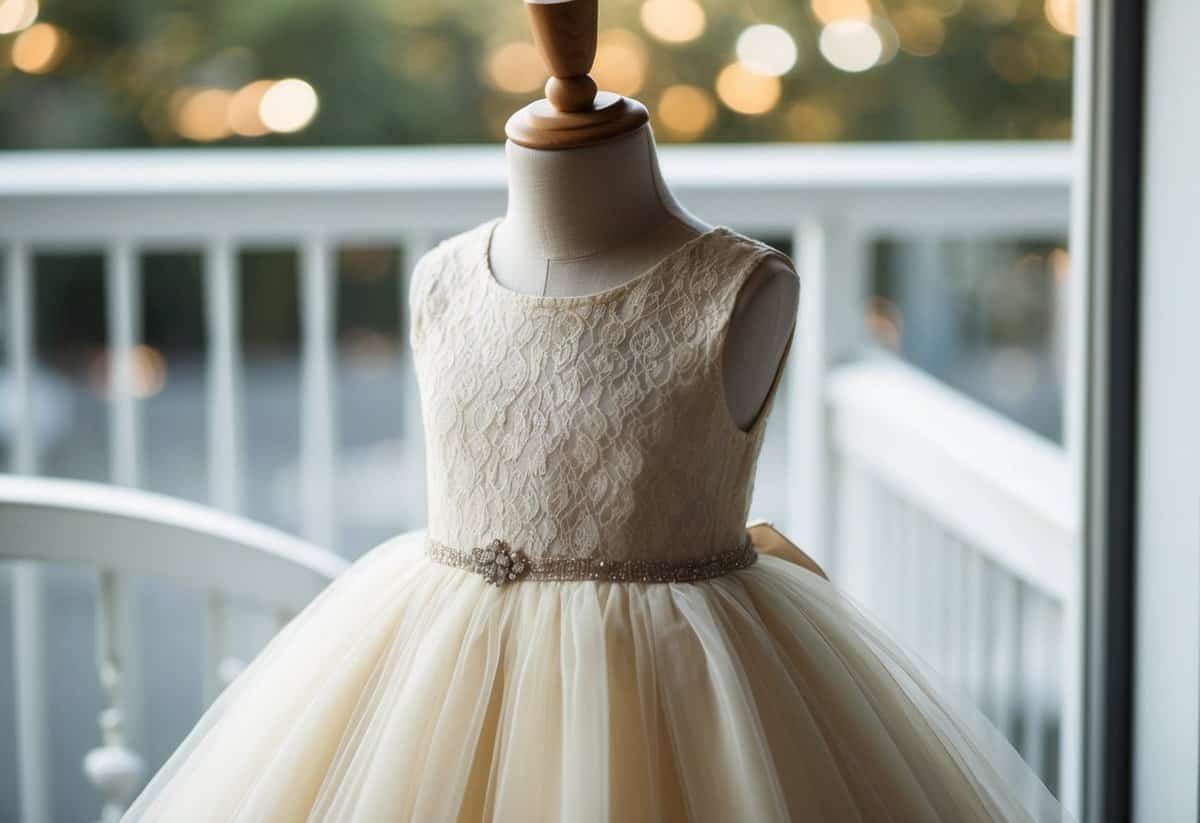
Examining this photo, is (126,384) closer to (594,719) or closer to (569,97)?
(569,97)

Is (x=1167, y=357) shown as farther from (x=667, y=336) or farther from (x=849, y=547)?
(x=849, y=547)

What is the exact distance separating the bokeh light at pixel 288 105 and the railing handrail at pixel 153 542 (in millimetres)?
4542

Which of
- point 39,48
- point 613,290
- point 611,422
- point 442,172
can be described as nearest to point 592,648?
point 611,422

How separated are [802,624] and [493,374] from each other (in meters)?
0.30

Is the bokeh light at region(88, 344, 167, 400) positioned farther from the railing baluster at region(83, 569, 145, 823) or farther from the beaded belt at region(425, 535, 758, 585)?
the beaded belt at region(425, 535, 758, 585)

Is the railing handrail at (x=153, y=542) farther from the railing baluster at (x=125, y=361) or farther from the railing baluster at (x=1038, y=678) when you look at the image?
the railing baluster at (x=1038, y=678)

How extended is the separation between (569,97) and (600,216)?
94 mm

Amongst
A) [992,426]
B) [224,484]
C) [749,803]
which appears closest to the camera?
[749,803]

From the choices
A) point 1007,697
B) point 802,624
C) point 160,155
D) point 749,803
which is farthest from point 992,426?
point 160,155

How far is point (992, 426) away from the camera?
5.43 feet

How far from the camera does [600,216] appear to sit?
99 cm

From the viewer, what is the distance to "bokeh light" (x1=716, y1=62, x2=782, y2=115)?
580 centimetres

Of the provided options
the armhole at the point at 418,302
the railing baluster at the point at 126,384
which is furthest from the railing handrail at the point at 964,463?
the railing baluster at the point at 126,384

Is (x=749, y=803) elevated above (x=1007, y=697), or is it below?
above
